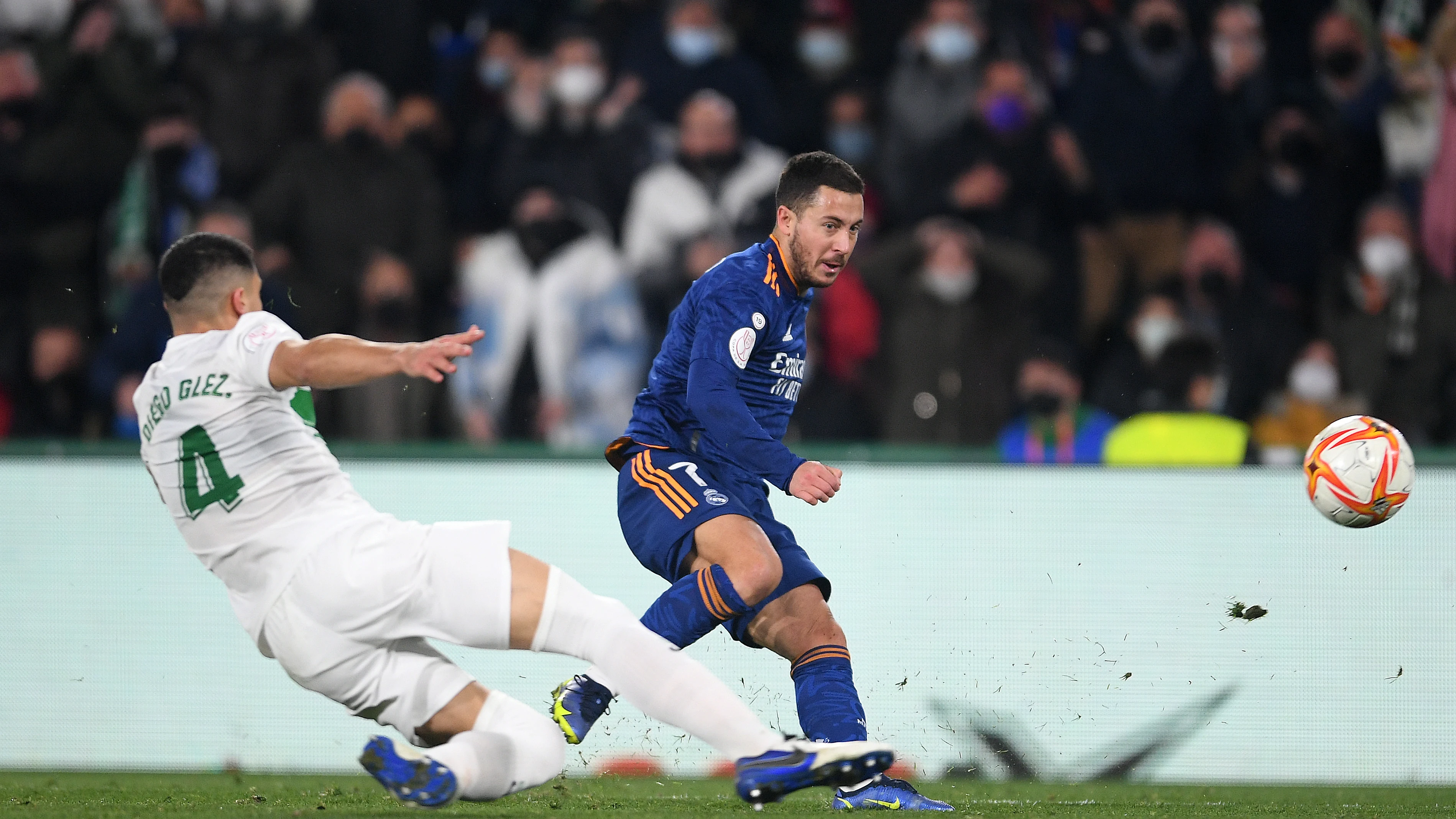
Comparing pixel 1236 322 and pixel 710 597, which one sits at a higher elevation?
pixel 1236 322

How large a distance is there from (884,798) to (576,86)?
19.0 feet

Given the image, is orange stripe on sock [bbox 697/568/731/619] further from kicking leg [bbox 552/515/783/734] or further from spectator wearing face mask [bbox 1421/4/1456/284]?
spectator wearing face mask [bbox 1421/4/1456/284]

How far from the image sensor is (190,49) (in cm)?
966

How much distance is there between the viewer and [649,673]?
4.12m

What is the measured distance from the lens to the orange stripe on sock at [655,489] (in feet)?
16.5

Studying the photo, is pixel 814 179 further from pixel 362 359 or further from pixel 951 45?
pixel 951 45

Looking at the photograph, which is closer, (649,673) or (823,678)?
(649,673)

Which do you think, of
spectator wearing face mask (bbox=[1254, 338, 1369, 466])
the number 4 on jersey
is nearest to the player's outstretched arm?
the number 4 on jersey

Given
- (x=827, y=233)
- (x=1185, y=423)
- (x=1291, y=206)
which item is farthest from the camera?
(x=1291, y=206)

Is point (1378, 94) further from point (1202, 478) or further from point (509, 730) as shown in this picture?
point (509, 730)

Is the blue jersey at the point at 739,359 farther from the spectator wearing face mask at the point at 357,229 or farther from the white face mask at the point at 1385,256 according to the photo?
the white face mask at the point at 1385,256

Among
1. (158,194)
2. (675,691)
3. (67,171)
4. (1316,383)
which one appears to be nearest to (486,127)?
(158,194)

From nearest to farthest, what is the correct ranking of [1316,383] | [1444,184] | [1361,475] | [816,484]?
[816,484] → [1361,475] → [1316,383] → [1444,184]

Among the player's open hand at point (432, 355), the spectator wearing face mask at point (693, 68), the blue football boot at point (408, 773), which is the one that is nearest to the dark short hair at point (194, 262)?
the player's open hand at point (432, 355)
